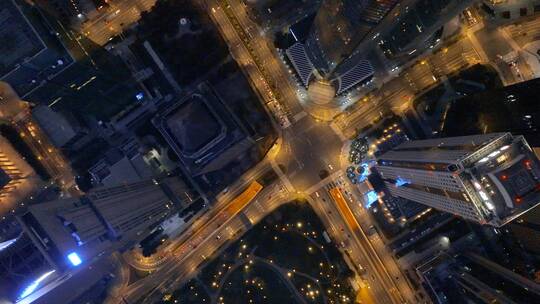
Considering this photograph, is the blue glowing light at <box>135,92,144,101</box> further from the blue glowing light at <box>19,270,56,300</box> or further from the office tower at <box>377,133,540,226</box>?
the office tower at <box>377,133,540,226</box>

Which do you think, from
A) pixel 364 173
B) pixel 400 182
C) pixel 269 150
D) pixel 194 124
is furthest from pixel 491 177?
pixel 194 124

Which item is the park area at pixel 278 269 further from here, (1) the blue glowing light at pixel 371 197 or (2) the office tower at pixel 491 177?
(2) the office tower at pixel 491 177

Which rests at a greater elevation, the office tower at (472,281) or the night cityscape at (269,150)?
the night cityscape at (269,150)

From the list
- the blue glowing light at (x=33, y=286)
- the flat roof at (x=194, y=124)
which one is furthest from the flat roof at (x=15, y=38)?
the blue glowing light at (x=33, y=286)

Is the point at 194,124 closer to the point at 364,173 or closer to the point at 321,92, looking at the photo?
the point at 321,92

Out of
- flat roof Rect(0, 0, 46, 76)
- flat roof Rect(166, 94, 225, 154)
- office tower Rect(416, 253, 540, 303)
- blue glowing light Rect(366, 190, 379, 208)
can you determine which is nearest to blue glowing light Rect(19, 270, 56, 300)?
flat roof Rect(166, 94, 225, 154)
